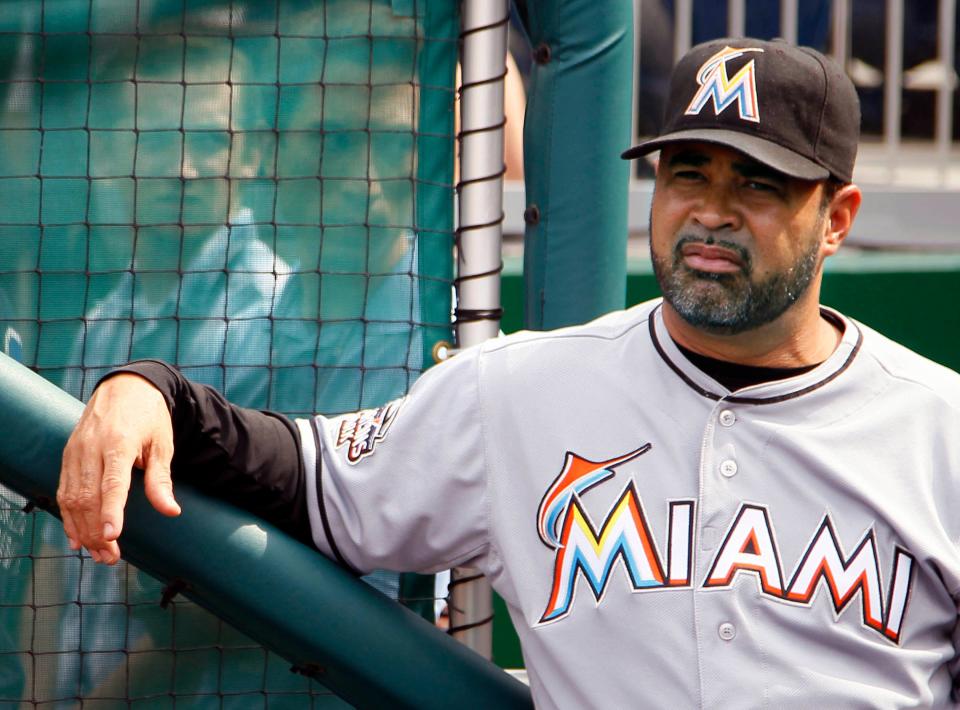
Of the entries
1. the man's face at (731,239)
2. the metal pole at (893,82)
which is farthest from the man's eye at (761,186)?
the metal pole at (893,82)

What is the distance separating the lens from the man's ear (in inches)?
74.7

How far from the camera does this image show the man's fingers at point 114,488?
1518 mm

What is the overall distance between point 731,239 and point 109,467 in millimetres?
853

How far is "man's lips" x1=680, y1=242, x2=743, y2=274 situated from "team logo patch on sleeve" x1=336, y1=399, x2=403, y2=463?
0.46m

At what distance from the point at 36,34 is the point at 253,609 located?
2.98 ft

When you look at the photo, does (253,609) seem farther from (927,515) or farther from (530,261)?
(927,515)

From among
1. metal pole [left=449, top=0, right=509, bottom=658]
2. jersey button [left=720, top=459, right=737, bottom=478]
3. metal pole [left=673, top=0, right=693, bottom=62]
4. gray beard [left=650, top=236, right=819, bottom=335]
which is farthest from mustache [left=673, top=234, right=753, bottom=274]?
metal pole [left=673, top=0, right=693, bottom=62]

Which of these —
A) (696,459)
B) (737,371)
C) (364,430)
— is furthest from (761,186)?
(364,430)

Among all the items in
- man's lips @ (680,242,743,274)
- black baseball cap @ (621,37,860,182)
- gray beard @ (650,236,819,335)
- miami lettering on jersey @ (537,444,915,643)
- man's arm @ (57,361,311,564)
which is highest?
A: black baseball cap @ (621,37,860,182)

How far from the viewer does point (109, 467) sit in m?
1.54

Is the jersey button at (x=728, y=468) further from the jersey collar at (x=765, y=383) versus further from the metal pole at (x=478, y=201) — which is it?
the metal pole at (x=478, y=201)

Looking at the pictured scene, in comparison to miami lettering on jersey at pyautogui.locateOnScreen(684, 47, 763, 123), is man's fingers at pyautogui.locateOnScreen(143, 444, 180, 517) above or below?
below

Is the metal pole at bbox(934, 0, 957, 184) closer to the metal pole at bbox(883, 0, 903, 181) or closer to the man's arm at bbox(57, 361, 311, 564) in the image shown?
the metal pole at bbox(883, 0, 903, 181)

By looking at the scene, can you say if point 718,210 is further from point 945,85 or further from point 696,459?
point 945,85
